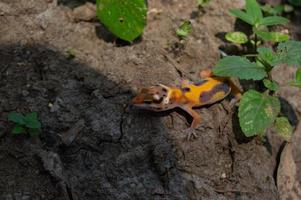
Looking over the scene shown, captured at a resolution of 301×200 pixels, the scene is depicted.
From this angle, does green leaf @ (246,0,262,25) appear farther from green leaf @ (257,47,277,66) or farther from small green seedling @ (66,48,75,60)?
small green seedling @ (66,48,75,60)

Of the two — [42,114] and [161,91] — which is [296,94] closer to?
[161,91]

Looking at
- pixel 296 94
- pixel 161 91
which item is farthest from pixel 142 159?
pixel 296 94

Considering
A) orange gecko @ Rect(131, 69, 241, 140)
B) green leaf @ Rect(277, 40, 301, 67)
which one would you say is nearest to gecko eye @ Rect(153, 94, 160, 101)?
orange gecko @ Rect(131, 69, 241, 140)

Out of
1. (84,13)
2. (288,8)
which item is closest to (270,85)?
(288,8)

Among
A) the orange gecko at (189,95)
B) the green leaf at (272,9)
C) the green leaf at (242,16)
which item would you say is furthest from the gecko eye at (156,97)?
the green leaf at (272,9)

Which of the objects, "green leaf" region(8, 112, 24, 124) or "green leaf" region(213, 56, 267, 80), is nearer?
"green leaf" region(8, 112, 24, 124)

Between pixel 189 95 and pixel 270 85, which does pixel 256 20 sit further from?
pixel 189 95

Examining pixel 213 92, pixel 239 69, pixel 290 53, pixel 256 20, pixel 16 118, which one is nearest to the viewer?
pixel 16 118
